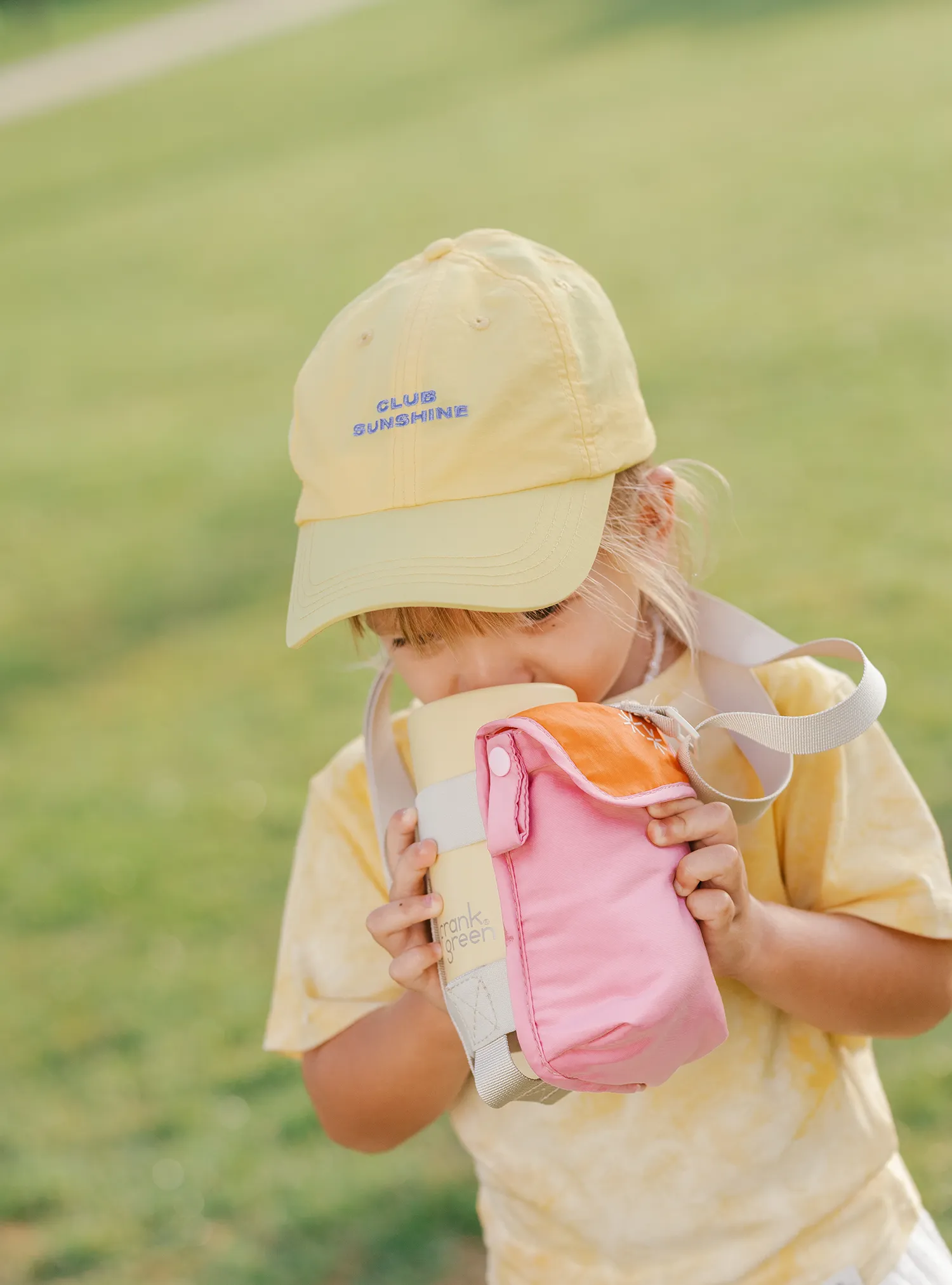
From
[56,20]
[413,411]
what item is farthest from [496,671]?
[56,20]

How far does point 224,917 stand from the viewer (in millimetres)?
3908

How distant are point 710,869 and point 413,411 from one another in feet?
2.17

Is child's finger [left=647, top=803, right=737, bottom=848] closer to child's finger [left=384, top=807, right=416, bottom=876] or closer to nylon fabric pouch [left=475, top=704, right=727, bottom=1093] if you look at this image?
nylon fabric pouch [left=475, top=704, right=727, bottom=1093]

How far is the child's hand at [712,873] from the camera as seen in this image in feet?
5.24

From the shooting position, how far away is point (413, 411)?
5.92 feet

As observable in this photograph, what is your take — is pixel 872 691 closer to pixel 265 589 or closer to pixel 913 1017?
pixel 913 1017

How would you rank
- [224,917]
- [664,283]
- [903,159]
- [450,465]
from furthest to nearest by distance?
[903,159]
[664,283]
[224,917]
[450,465]

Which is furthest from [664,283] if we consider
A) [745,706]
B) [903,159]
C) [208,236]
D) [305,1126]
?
[745,706]

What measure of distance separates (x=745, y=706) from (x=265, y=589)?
14.3 feet

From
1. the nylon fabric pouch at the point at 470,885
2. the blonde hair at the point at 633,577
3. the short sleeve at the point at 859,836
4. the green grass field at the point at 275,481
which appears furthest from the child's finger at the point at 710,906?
the green grass field at the point at 275,481

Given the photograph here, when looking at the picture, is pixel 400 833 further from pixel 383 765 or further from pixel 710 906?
pixel 710 906

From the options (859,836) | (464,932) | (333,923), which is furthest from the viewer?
(333,923)

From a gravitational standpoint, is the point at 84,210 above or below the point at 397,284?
below

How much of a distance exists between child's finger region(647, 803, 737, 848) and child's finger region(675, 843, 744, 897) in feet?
0.05
